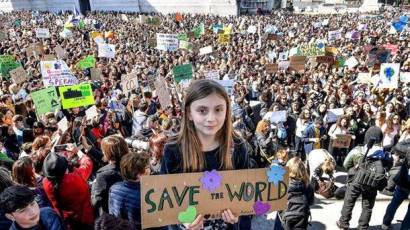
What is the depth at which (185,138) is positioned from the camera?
242 cm

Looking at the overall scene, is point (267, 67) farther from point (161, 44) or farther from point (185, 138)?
Result: point (185, 138)

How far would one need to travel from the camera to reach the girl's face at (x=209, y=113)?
230 centimetres

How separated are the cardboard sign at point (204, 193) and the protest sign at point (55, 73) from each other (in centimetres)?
808

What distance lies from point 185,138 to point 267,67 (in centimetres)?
1148

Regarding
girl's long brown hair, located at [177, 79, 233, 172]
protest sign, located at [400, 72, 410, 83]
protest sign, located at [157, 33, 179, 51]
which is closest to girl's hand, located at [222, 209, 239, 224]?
girl's long brown hair, located at [177, 79, 233, 172]

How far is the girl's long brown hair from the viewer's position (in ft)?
7.69

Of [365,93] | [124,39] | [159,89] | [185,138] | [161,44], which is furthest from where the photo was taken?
[124,39]

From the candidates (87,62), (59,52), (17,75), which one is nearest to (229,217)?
(17,75)

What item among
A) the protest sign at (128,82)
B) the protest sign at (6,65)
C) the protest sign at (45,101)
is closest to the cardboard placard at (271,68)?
the protest sign at (128,82)

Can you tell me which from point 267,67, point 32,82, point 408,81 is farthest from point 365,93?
point 32,82

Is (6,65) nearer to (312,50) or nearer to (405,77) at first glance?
(312,50)

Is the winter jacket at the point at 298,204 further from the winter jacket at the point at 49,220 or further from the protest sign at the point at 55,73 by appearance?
the protest sign at the point at 55,73

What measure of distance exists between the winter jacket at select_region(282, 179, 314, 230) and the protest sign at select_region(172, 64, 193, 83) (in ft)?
20.9

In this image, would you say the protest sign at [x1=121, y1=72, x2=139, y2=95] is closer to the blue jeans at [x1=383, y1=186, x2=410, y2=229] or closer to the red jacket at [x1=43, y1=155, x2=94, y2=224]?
the red jacket at [x1=43, y1=155, x2=94, y2=224]
